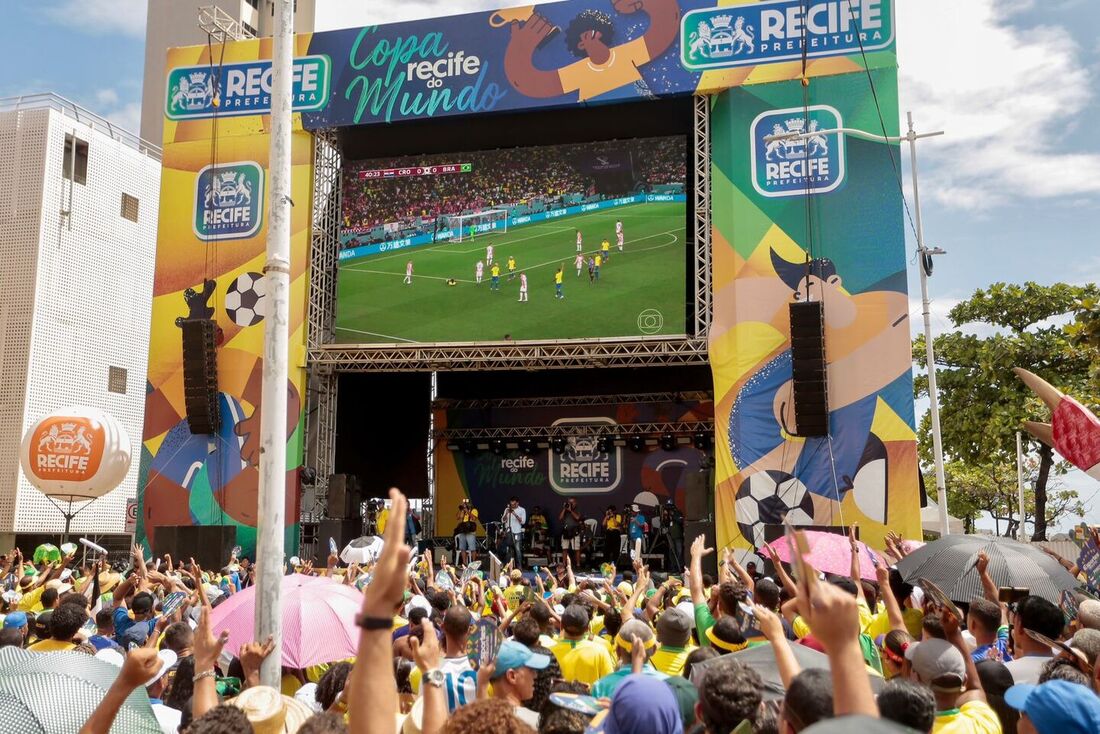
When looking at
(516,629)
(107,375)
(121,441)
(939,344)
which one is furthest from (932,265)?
(107,375)

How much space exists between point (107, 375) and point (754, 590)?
2592 centimetres

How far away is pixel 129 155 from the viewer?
29688 millimetres

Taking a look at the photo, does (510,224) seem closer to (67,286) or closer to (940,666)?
(67,286)

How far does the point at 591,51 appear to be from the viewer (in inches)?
797

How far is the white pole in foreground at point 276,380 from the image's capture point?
539 centimetres

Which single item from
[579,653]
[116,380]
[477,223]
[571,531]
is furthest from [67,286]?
[579,653]

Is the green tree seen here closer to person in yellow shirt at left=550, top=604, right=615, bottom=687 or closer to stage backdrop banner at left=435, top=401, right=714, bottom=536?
stage backdrop banner at left=435, top=401, right=714, bottom=536

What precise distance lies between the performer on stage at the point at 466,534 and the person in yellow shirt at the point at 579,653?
17.0m

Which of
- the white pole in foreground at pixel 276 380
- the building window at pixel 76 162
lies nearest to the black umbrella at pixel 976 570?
the white pole in foreground at pixel 276 380

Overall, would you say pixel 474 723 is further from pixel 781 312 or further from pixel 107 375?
pixel 107 375

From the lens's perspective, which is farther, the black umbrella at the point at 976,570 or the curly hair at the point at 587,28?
the curly hair at the point at 587,28

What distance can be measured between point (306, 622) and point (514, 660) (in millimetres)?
2446

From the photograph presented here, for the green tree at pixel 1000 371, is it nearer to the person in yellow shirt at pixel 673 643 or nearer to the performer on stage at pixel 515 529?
the performer on stage at pixel 515 529

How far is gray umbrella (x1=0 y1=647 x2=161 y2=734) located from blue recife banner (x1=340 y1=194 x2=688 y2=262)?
17.9 m
